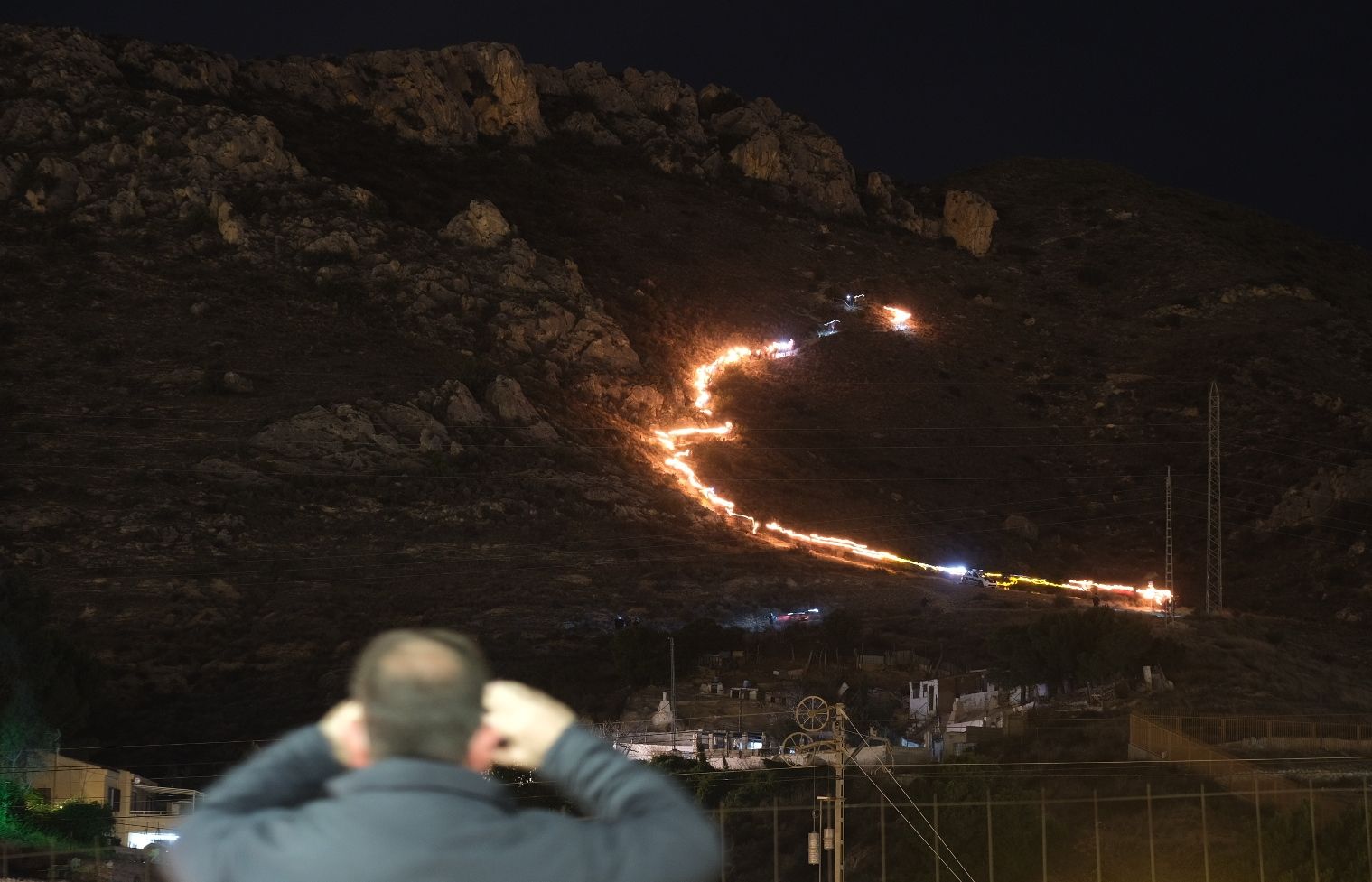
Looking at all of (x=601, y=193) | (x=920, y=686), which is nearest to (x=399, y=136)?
(x=601, y=193)

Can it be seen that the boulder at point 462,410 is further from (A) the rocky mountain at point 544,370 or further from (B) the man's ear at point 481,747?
(B) the man's ear at point 481,747

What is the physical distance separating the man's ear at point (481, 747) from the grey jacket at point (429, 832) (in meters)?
0.04

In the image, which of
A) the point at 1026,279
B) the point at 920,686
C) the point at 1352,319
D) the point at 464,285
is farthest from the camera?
the point at 1026,279

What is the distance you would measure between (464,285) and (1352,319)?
42.0 m

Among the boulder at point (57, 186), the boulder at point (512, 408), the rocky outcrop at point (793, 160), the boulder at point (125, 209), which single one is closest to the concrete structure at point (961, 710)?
the boulder at point (512, 408)

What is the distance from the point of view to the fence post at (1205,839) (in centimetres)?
1966

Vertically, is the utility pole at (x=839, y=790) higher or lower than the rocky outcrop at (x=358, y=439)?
lower

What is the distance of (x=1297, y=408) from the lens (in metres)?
67.2

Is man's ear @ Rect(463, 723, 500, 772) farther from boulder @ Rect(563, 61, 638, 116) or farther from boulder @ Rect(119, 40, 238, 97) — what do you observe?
boulder @ Rect(563, 61, 638, 116)

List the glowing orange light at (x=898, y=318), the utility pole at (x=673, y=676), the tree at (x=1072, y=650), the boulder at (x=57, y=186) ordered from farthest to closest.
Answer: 1. the glowing orange light at (x=898, y=318)
2. the boulder at (x=57, y=186)
3. the tree at (x=1072, y=650)
4. the utility pole at (x=673, y=676)

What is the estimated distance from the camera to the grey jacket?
6.51 ft

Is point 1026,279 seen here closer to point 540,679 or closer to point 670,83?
point 670,83

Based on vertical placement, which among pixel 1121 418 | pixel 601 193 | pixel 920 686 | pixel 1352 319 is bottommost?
pixel 920 686

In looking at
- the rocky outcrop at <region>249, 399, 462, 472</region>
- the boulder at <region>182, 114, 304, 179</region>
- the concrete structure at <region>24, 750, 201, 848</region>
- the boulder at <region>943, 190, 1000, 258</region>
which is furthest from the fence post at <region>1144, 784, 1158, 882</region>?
the boulder at <region>943, 190, 1000, 258</region>
